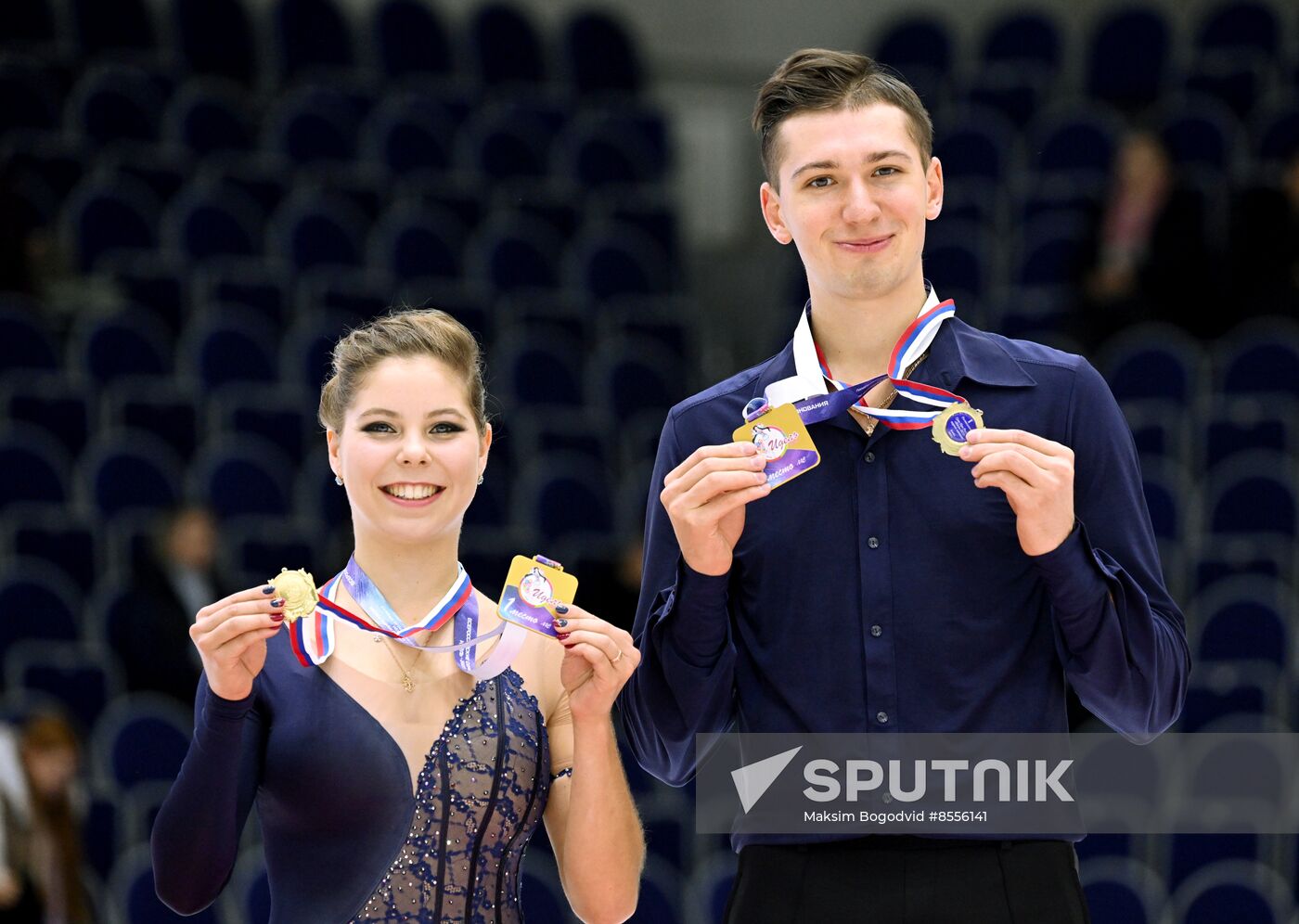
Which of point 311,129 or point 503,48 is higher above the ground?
point 503,48

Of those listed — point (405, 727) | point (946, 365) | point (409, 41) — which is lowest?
point (405, 727)

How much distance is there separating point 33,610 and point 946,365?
559 centimetres

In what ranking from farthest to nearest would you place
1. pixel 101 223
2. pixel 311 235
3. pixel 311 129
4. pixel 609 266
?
pixel 311 129
pixel 609 266
pixel 311 235
pixel 101 223

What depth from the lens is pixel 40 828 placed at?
6484mm

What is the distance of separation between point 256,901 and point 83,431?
3266 millimetres

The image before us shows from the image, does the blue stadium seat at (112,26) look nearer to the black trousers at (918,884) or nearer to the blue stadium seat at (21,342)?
the blue stadium seat at (21,342)

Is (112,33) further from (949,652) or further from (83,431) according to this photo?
(949,652)

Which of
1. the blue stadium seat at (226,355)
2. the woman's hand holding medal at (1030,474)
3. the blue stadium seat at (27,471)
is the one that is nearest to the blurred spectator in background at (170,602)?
the blue stadium seat at (27,471)

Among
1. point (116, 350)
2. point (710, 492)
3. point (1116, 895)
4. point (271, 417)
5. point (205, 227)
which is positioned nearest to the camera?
point (710, 492)

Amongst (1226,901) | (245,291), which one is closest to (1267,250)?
(1226,901)

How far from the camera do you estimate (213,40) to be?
10695mm

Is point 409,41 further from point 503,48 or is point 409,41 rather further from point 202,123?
point 202,123

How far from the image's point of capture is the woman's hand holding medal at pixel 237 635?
2.66 m

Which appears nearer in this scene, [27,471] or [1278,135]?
[27,471]
